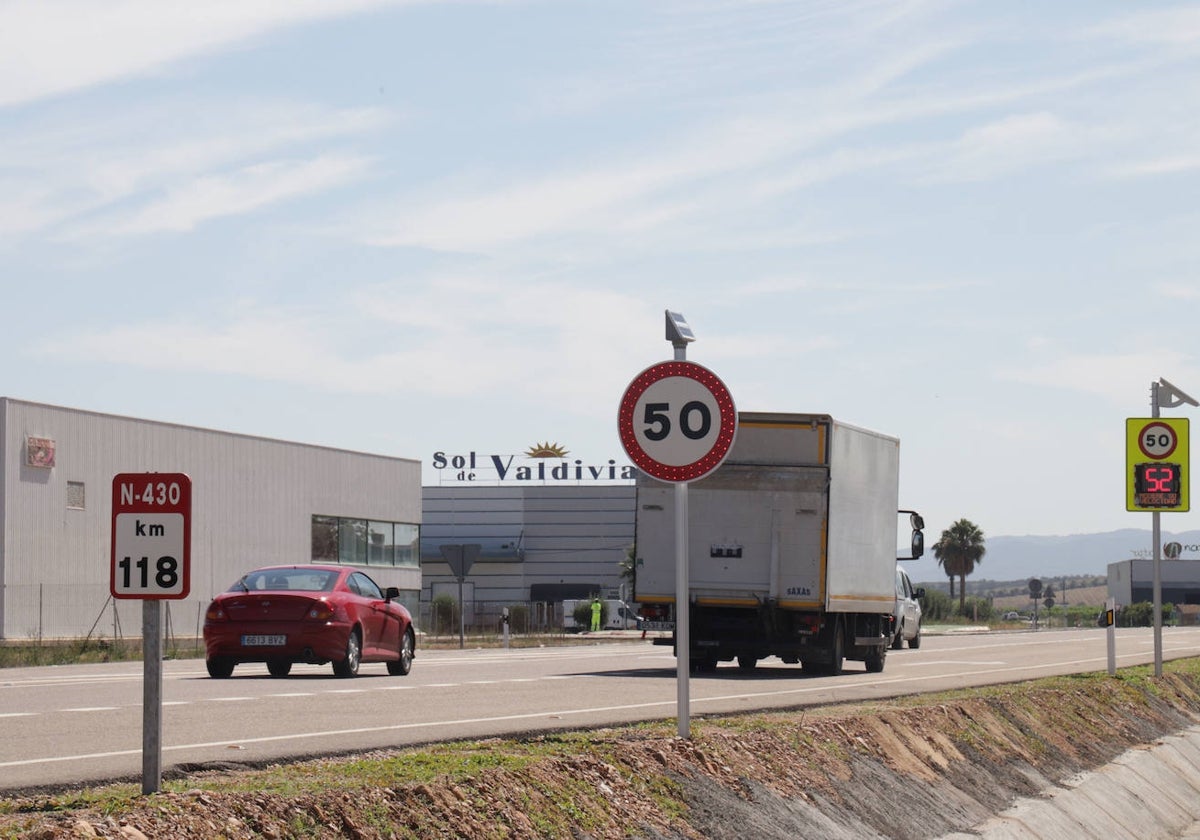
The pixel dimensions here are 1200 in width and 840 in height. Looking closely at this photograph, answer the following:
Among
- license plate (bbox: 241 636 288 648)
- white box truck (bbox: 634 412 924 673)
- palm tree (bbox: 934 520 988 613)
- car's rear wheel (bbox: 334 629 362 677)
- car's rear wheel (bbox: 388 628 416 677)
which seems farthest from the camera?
palm tree (bbox: 934 520 988 613)

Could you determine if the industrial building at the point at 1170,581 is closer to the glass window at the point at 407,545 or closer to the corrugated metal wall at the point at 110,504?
the glass window at the point at 407,545

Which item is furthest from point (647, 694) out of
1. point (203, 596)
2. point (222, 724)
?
point (203, 596)

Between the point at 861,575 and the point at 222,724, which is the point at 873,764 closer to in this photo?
the point at 222,724

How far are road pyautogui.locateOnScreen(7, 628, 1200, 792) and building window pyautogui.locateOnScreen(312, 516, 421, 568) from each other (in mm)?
37573

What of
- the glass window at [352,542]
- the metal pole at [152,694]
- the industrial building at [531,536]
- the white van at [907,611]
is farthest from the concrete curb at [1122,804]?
the industrial building at [531,536]

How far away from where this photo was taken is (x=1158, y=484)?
72.9ft

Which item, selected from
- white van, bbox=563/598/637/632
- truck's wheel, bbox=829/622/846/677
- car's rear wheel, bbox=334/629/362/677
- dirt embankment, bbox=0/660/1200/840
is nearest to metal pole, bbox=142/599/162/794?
dirt embankment, bbox=0/660/1200/840

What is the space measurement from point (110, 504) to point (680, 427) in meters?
32.1

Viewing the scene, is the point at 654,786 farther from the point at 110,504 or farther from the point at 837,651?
the point at 110,504

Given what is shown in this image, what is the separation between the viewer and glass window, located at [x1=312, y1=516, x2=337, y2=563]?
64.8 metres

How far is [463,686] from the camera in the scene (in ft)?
64.3

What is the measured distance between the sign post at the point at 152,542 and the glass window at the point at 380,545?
2444 inches

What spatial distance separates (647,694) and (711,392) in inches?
331

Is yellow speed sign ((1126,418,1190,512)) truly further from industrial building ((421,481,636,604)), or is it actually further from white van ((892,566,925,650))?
industrial building ((421,481,636,604))
